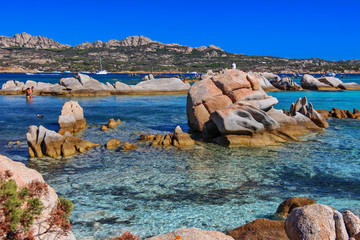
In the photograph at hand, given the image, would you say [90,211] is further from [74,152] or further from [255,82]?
[255,82]

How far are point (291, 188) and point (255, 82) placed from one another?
11.3 m

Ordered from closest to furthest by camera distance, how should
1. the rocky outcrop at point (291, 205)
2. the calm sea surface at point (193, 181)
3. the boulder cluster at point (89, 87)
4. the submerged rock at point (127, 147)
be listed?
the rocky outcrop at point (291, 205) → the calm sea surface at point (193, 181) → the submerged rock at point (127, 147) → the boulder cluster at point (89, 87)

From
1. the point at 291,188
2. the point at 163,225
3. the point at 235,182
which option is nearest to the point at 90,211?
the point at 163,225

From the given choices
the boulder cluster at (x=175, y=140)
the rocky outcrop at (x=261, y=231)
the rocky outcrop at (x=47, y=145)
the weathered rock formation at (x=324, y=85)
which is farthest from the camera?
the weathered rock formation at (x=324, y=85)

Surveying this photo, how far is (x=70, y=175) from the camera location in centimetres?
1296

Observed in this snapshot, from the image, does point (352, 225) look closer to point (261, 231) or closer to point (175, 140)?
point (261, 231)

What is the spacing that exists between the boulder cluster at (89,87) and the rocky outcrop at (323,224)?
49194 mm

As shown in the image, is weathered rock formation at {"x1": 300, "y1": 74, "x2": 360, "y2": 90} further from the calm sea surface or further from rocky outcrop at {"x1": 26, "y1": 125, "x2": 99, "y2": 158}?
rocky outcrop at {"x1": 26, "y1": 125, "x2": 99, "y2": 158}

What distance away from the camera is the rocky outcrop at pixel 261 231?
23.6 ft

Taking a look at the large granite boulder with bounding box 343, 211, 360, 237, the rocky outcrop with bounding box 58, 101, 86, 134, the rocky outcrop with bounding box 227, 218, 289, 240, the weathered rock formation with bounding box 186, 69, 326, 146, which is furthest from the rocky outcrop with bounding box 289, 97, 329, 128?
the large granite boulder with bounding box 343, 211, 360, 237

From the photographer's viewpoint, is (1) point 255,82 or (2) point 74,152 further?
(1) point 255,82

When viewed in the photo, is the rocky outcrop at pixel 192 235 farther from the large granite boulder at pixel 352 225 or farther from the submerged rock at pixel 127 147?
the submerged rock at pixel 127 147

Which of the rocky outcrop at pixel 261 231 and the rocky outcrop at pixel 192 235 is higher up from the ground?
the rocky outcrop at pixel 192 235

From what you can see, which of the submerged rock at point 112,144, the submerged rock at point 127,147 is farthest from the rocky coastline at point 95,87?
the submerged rock at point 127,147
